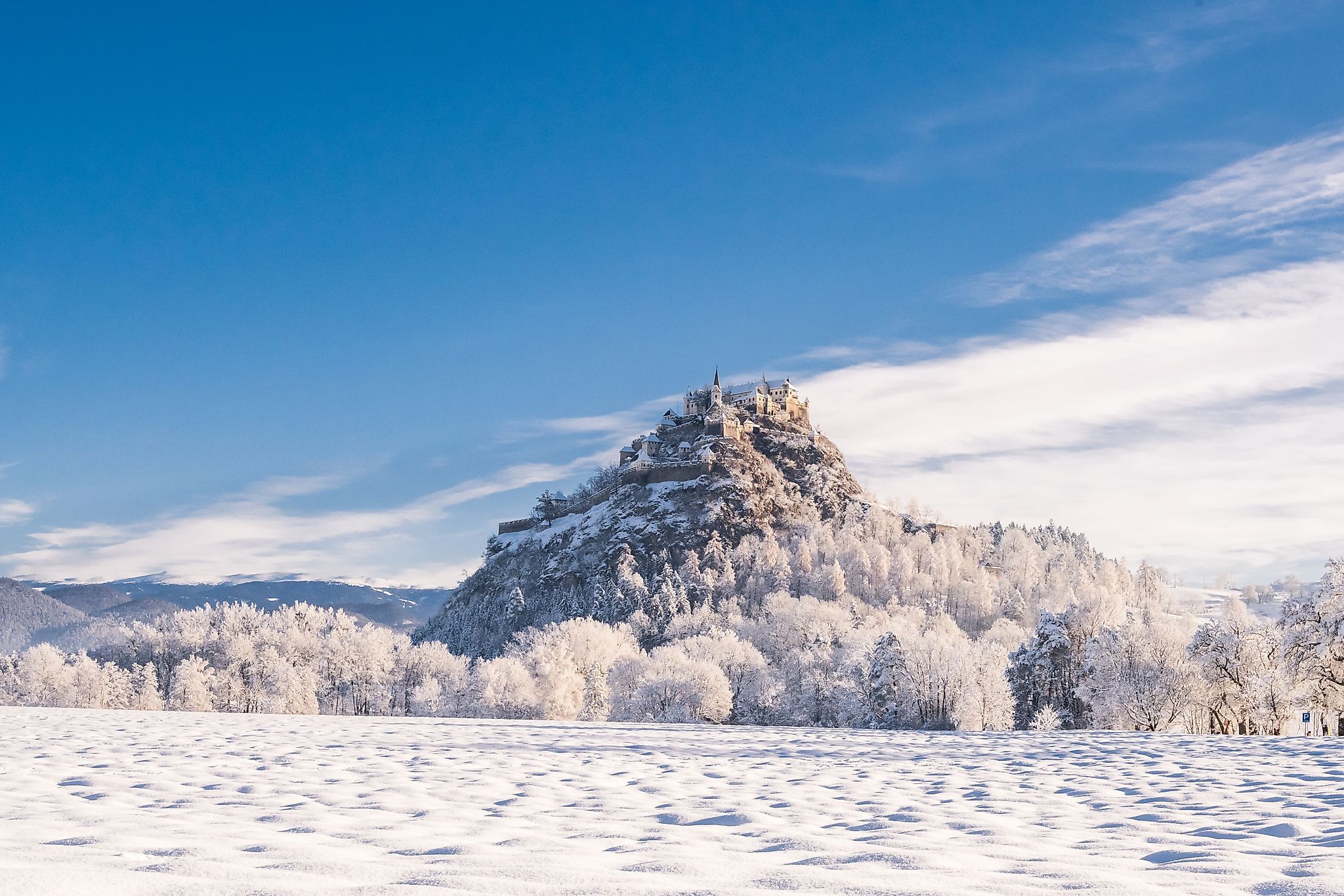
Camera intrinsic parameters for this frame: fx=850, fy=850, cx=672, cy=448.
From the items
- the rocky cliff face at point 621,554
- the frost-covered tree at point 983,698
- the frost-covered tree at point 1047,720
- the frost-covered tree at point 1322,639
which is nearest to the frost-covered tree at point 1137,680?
the frost-covered tree at point 1047,720

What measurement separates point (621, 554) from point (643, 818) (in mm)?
169795

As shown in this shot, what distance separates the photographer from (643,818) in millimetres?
9719

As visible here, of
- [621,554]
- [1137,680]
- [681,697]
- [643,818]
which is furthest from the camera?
[621,554]

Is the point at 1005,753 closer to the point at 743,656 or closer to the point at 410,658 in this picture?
the point at 743,656

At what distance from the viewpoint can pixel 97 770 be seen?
1317cm

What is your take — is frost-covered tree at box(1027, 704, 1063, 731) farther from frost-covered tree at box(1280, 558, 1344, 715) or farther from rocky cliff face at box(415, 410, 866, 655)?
rocky cliff face at box(415, 410, 866, 655)

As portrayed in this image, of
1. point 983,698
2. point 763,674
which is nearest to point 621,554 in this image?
point 763,674

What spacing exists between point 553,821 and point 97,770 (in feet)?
28.2

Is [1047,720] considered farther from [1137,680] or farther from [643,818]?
[643,818]

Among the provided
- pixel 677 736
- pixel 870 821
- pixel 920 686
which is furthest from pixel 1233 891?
pixel 920 686

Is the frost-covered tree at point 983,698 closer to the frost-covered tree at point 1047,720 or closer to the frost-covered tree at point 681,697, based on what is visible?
the frost-covered tree at point 1047,720

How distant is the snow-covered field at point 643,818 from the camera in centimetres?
572

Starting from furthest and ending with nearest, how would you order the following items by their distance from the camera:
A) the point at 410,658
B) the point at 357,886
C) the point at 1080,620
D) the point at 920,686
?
the point at 410,658
the point at 920,686
the point at 1080,620
the point at 357,886

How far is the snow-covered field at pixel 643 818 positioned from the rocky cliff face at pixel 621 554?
477 feet
